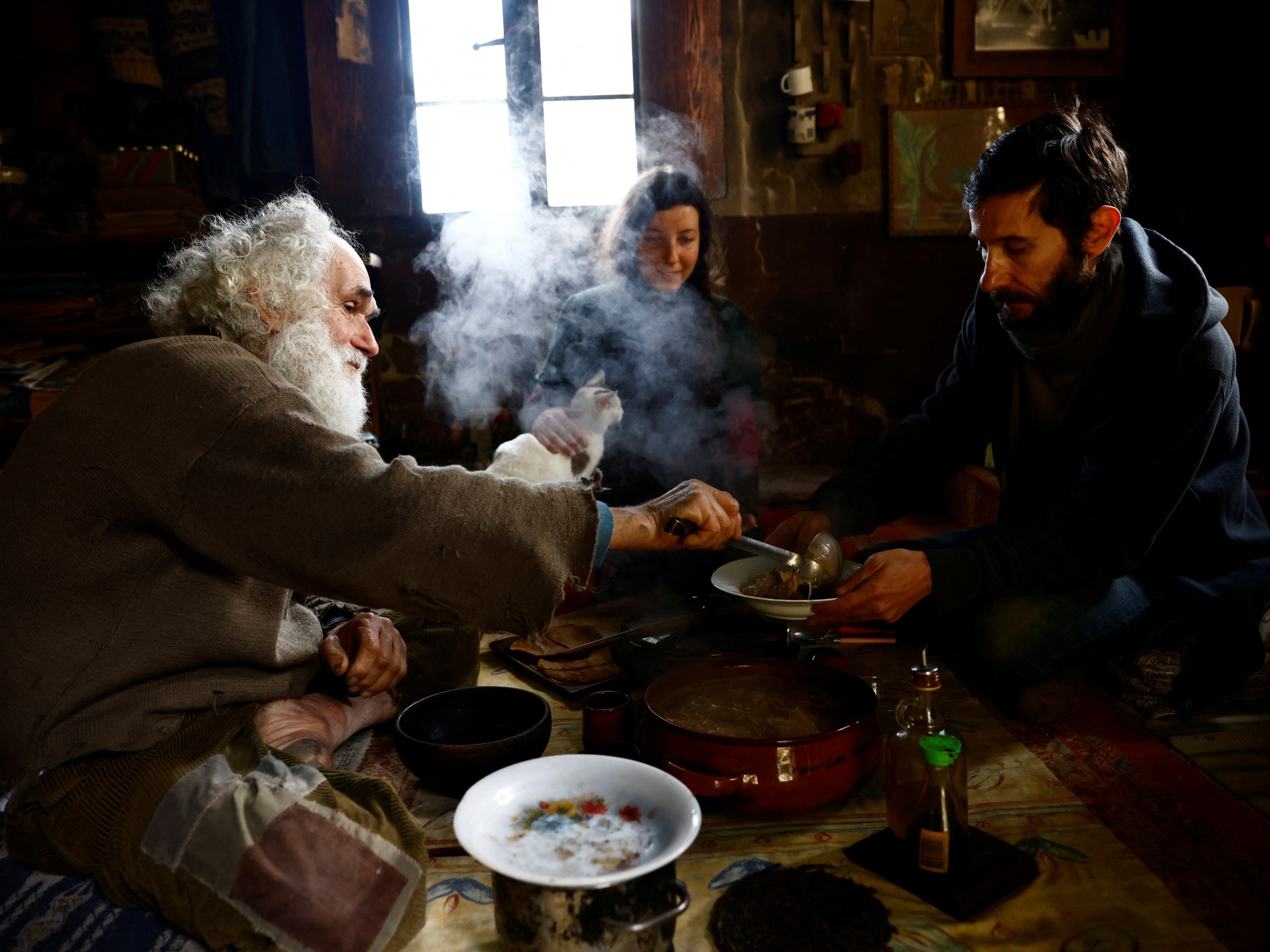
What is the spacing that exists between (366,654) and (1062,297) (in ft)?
7.63

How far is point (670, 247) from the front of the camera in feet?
13.9

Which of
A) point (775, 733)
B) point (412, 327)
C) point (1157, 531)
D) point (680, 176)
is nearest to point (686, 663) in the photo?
point (775, 733)

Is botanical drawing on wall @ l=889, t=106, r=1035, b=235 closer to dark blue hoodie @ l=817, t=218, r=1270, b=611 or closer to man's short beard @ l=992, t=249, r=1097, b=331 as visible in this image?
dark blue hoodie @ l=817, t=218, r=1270, b=611

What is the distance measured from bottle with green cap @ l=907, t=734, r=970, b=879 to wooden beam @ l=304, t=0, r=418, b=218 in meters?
5.13

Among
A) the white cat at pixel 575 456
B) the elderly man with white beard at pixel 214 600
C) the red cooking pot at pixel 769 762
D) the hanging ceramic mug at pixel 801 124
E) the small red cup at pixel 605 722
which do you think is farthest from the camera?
the hanging ceramic mug at pixel 801 124

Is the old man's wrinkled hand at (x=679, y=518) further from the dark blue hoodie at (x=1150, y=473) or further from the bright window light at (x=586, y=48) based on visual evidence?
the bright window light at (x=586, y=48)

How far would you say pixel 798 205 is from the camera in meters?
6.09

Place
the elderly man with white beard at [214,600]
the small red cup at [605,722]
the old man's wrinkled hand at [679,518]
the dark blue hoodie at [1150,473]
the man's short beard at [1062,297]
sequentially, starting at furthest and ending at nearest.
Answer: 1. the man's short beard at [1062,297]
2. the dark blue hoodie at [1150,473]
3. the small red cup at [605,722]
4. the old man's wrinkled hand at [679,518]
5. the elderly man with white beard at [214,600]

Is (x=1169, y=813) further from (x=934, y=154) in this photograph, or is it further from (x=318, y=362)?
(x=934, y=154)

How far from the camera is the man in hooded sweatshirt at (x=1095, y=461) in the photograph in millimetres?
2553

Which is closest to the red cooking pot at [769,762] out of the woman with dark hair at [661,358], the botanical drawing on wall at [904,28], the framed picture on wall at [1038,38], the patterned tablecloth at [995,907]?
the patterned tablecloth at [995,907]

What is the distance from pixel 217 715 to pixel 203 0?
513 cm

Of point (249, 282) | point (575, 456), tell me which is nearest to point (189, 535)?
point (249, 282)

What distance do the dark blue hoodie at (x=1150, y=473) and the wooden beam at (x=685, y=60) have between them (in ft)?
11.6
